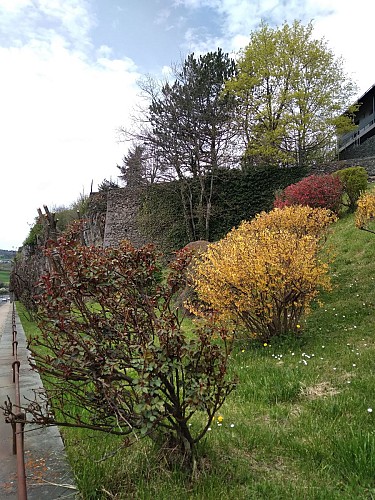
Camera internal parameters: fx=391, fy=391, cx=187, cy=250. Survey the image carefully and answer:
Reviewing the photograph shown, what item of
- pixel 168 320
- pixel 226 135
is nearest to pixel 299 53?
pixel 226 135

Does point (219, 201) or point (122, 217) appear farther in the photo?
point (122, 217)

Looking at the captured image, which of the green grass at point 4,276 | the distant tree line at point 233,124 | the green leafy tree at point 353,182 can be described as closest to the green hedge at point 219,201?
the distant tree line at point 233,124

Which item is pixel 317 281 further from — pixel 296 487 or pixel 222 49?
pixel 222 49

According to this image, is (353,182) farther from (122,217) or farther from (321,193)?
(122,217)

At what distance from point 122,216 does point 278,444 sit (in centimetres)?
1925

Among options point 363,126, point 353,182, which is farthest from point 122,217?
point 363,126

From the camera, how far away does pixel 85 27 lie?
6.59m

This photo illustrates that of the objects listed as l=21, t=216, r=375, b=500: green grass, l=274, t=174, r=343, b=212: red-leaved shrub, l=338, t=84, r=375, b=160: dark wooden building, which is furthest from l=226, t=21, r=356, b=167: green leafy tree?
l=21, t=216, r=375, b=500: green grass

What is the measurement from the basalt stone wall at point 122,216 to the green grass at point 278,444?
16610 mm

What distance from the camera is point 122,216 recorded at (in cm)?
2123

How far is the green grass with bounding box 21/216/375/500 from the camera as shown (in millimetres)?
2141

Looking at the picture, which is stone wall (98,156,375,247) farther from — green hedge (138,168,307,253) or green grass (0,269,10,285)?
green grass (0,269,10,285)

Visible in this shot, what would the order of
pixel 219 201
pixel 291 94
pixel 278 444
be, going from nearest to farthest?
pixel 278 444 → pixel 219 201 → pixel 291 94

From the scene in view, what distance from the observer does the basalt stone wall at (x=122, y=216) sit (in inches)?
824
